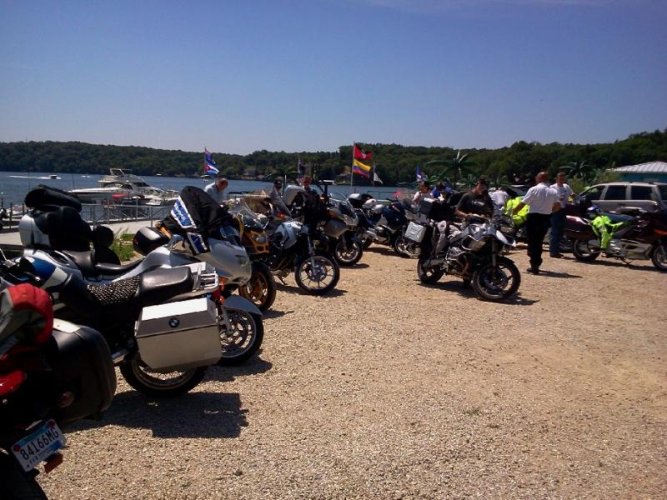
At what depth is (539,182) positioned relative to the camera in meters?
10.9

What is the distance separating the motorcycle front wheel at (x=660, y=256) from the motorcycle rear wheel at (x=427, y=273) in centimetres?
512

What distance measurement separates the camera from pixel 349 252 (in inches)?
443

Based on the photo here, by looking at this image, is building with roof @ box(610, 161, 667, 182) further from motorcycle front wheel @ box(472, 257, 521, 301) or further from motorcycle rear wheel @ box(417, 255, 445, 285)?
motorcycle front wheel @ box(472, 257, 521, 301)

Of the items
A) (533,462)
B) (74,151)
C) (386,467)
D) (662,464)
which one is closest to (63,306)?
(386,467)

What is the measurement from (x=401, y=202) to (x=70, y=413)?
11.7 m

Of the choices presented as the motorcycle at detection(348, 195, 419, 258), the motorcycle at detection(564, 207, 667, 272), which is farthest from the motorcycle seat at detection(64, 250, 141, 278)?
the motorcycle at detection(564, 207, 667, 272)

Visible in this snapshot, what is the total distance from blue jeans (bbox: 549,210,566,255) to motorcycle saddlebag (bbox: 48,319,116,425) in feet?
38.0

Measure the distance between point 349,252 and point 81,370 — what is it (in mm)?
9117

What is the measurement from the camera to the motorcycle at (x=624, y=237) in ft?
37.2

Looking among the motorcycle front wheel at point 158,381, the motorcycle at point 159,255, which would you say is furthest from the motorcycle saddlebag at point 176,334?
the motorcycle at point 159,255

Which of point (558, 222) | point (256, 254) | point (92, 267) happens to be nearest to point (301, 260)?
point (256, 254)

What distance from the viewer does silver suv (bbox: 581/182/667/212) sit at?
15383 millimetres

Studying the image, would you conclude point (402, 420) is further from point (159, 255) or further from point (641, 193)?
point (641, 193)

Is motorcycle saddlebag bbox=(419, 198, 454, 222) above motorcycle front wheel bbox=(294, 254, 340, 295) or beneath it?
above
